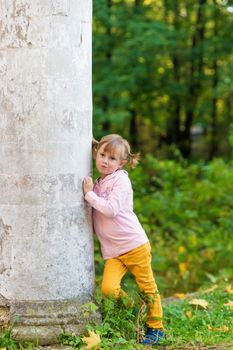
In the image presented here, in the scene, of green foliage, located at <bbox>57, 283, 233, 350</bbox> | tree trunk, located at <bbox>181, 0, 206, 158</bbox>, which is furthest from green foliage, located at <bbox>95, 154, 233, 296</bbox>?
tree trunk, located at <bbox>181, 0, 206, 158</bbox>

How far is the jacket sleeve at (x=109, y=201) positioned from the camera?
4562 mm

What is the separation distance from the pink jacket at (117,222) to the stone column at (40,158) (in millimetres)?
238

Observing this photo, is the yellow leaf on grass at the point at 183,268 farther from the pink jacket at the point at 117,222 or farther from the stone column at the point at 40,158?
the stone column at the point at 40,158

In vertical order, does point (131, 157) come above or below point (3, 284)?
above

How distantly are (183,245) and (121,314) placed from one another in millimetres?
5377

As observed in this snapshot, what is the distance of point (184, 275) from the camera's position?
9.03 meters

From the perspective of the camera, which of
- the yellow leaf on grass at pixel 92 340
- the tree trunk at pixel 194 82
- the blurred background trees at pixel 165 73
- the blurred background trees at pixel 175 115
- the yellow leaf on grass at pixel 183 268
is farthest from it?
the tree trunk at pixel 194 82

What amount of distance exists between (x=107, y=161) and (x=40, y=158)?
0.52 metres

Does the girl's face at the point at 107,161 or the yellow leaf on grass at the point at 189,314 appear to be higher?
the girl's face at the point at 107,161

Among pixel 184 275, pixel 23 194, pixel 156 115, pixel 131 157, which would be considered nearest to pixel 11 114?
pixel 23 194

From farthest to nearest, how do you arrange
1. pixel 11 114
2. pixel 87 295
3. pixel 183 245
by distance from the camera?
1. pixel 183 245
2. pixel 87 295
3. pixel 11 114

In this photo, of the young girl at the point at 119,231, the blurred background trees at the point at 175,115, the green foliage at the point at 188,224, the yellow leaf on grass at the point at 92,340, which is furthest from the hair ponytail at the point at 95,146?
the green foliage at the point at 188,224

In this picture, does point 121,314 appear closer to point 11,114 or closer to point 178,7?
point 11,114

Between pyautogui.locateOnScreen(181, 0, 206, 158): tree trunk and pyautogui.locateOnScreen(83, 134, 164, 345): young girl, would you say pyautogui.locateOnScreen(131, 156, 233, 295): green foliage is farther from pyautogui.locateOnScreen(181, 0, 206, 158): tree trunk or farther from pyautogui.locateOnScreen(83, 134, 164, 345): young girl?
pyautogui.locateOnScreen(181, 0, 206, 158): tree trunk
